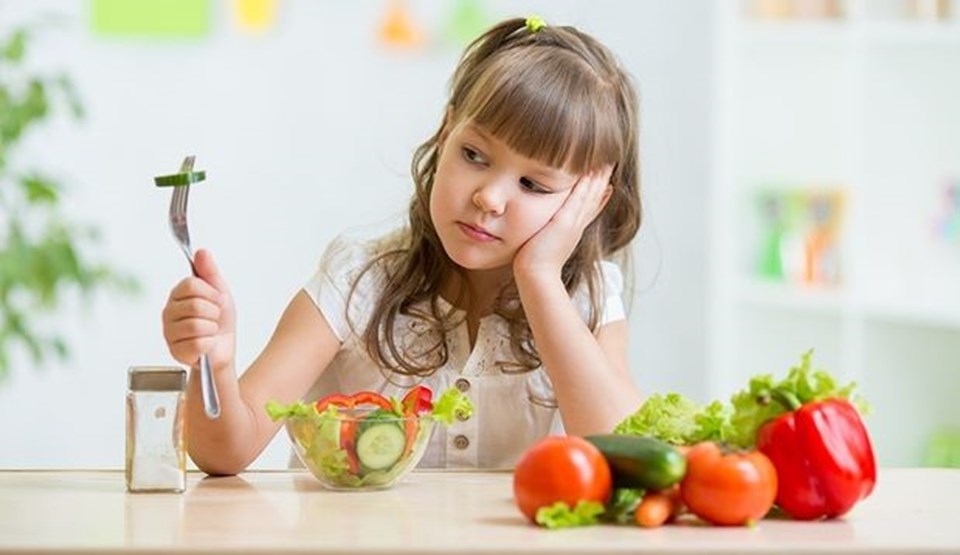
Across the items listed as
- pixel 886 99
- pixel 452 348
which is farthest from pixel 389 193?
pixel 452 348

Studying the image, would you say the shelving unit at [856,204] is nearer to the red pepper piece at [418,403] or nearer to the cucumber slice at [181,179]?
the red pepper piece at [418,403]

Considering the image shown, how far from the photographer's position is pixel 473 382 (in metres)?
2.34

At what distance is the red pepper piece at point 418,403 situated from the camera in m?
1.76

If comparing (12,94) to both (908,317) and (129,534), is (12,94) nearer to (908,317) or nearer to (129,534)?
(908,317)

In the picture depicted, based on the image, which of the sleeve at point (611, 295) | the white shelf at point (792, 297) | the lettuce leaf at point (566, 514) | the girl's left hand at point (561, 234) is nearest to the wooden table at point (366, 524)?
the lettuce leaf at point (566, 514)

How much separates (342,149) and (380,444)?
9.80 ft

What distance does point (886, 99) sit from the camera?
475 cm

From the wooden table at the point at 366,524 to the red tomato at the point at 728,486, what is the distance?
2 centimetres

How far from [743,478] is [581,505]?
0.47 feet

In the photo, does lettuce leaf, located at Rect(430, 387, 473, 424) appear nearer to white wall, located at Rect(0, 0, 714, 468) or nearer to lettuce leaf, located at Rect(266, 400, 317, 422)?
lettuce leaf, located at Rect(266, 400, 317, 422)

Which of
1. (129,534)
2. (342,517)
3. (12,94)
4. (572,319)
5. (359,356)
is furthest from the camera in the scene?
(12,94)

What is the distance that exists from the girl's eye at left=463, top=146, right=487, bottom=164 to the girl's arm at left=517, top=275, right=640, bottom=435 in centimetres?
16

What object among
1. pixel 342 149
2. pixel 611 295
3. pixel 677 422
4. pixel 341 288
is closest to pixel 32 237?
pixel 342 149

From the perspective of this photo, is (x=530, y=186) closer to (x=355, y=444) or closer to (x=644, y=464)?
(x=355, y=444)
